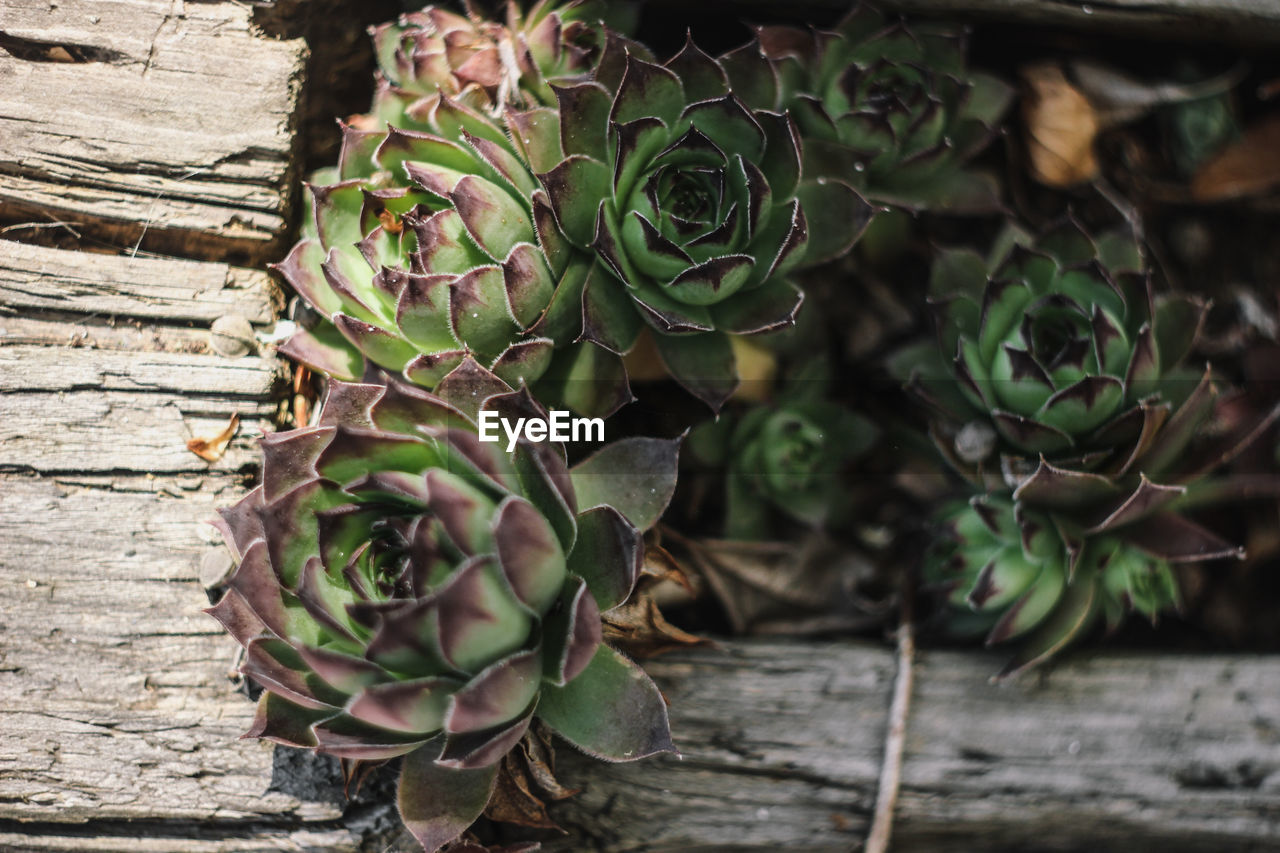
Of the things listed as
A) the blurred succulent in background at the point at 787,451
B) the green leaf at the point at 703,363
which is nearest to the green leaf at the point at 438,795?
the green leaf at the point at 703,363

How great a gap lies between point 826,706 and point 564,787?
1.72ft

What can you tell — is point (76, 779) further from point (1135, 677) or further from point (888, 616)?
point (1135, 677)

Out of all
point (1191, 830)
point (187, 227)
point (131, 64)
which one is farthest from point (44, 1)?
point (1191, 830)

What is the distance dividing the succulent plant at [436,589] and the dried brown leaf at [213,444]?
0.33 metres

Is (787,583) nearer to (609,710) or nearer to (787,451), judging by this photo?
(787,451)

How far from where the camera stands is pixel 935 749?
170 centimetres

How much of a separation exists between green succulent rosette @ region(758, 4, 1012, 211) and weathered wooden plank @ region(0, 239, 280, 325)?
3.48 ft

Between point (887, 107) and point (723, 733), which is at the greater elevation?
point (887, 107)

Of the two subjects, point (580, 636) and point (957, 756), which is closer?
point (580, 636)

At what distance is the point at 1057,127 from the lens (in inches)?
80.7

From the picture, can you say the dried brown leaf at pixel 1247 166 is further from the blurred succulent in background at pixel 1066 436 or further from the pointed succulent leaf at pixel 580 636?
the pointed succulent leaf at pixel 580 636

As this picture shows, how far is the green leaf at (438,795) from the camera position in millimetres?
1242

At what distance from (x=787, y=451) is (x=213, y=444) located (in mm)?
1070

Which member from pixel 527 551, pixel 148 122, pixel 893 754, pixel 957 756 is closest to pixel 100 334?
pixel 148 122
